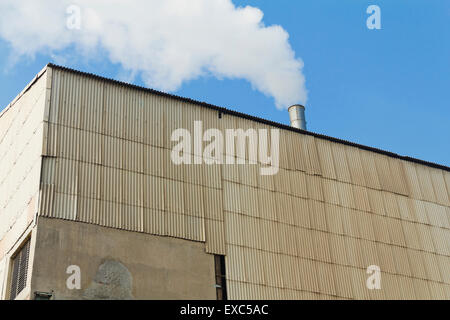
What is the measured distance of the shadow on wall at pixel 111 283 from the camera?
106 feet

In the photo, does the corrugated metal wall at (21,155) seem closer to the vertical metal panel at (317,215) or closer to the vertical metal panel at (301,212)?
the vertical metal panel at (301,212)

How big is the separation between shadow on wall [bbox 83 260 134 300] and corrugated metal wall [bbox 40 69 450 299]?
6.94ft

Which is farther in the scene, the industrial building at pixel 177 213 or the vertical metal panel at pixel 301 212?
the vertical metal panel at pixel 301 212

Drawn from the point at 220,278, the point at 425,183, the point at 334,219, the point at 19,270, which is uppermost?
→ the point at 425,183

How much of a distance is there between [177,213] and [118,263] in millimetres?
4373

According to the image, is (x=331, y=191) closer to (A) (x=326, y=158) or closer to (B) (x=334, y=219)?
(B) (x=334, y=219)

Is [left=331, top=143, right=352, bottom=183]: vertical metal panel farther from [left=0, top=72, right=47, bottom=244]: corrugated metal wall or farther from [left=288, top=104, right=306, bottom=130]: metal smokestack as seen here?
[left=0, top=72, right=47, bottom=244]: corrugated metal wall

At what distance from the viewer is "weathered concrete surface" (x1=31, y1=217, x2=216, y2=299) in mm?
31797

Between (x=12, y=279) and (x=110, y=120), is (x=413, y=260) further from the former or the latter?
(x=12, y=279)

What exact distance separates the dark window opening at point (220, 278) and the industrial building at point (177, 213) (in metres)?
0.07

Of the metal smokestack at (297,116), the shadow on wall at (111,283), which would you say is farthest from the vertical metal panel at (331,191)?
the shadow on wall at (111,283)

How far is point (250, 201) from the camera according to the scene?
38656 mm

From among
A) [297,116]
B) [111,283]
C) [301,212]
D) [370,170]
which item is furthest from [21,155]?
[370,170]

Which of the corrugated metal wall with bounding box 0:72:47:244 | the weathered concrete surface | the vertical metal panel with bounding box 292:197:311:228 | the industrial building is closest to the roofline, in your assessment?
the industrial building
